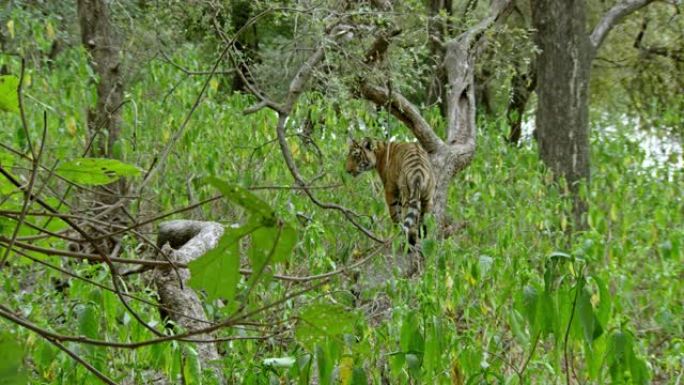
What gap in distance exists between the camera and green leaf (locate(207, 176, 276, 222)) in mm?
991

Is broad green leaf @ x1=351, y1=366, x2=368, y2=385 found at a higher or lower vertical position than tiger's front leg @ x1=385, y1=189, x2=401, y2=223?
lower

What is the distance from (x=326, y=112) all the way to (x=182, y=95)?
179cm

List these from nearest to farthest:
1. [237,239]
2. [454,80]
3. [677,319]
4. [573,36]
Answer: [237,239] < [677,319] < [454,80] < [573,36]

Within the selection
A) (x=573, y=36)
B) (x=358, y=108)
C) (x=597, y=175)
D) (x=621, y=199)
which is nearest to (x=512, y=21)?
(x=573, y=36)

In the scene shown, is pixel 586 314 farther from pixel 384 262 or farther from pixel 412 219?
pixel 412 219

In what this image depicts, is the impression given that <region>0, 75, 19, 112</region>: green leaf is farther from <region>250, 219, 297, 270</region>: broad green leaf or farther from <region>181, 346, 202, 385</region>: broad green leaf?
<region>181, 346, 202, 385</region>: broad green leaf

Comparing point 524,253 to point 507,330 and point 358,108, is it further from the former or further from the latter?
point 358,108

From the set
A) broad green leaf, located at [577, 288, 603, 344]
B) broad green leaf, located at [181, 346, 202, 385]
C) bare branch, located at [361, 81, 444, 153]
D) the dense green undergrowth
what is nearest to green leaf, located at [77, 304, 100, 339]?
the dense green undergrowth

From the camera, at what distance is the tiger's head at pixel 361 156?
26.7 feet

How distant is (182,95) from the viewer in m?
8.26

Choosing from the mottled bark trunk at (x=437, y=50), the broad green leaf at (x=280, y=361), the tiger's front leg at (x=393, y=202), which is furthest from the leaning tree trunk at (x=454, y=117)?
the broad green leaf at (x=280, y=361)

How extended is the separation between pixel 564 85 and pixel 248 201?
9.80 metres

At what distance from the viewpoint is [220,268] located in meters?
1.12

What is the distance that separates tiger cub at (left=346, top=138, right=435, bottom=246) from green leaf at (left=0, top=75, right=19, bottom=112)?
5.70m
